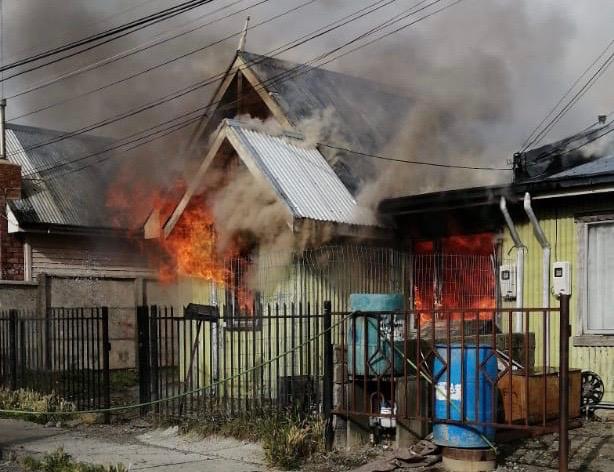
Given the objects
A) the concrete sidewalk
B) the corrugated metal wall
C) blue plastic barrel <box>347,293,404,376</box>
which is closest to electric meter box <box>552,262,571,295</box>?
the corrugated metal wall

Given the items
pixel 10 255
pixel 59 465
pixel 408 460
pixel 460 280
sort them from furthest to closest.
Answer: pixel 10 255
pixel 460 280
pixel 59 465
pixel 408 460

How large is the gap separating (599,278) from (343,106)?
654cm

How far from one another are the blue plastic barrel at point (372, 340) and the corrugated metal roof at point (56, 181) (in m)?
10.9

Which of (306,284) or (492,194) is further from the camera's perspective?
(306,284)

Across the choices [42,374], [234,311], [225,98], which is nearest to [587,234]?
[234,311]

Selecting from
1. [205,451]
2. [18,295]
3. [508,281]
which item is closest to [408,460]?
[205,451]

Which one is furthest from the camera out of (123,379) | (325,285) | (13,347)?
(123,379)

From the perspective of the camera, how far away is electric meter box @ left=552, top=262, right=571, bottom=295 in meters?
9.99

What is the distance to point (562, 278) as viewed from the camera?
1001 cm

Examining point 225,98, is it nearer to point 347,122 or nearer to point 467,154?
point 347,122

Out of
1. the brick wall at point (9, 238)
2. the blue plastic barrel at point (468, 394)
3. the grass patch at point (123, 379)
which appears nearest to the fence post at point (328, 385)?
the blue plastic barrel at point (468, 394)

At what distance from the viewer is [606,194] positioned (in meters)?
9.77

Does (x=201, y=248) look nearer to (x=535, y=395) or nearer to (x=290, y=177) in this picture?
(x=290, y=177)

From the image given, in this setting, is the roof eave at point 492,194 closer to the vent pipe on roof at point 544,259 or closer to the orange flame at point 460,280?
the vent pipe on roof at point 544,259
